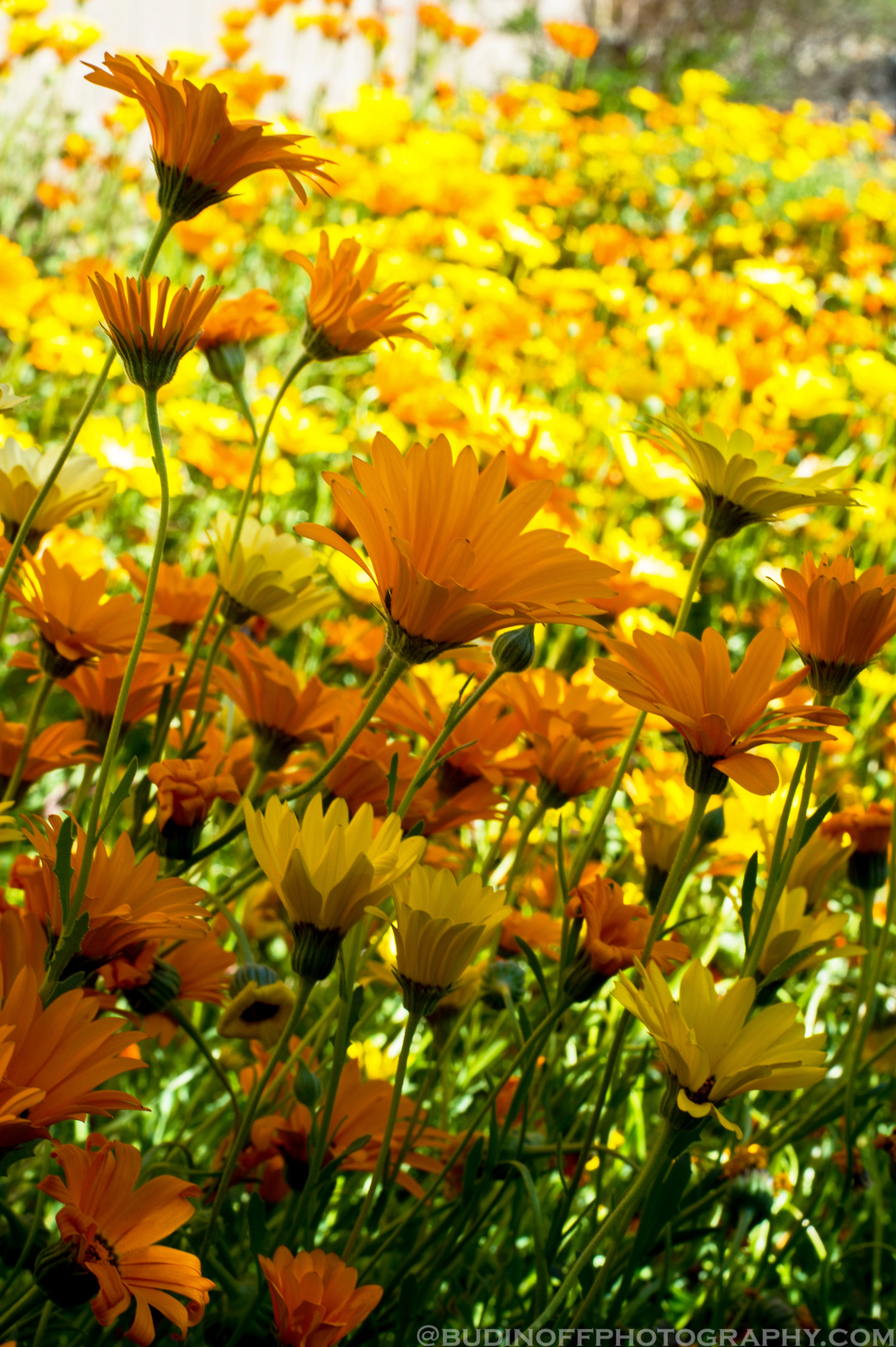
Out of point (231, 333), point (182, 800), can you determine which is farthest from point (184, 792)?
point (231, 333)

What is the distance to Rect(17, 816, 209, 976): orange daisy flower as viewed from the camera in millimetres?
591

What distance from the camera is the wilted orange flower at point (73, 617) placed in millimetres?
775

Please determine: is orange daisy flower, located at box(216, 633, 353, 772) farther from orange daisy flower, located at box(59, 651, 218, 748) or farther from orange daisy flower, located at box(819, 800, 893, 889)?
orange daisy flower, located at box(819, 800, 893, 889)

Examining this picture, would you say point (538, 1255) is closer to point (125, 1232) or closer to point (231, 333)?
point (125, 1232)

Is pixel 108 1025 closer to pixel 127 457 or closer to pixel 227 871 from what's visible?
pixel 227 871

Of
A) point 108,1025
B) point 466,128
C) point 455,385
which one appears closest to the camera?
point 108,1025

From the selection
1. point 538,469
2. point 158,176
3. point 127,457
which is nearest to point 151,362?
point 158,176

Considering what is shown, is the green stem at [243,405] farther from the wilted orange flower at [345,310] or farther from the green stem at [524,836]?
the green stem at [524,836]

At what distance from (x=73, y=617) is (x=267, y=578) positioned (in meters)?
0.14

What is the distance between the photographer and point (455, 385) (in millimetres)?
2156

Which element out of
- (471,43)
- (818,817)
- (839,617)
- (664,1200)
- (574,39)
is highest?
(574,39)

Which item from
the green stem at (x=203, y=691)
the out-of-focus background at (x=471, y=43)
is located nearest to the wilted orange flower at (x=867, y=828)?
the green stem at (x=203, y=691)

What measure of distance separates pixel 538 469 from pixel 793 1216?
31.8 inches

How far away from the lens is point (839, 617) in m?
0.69
